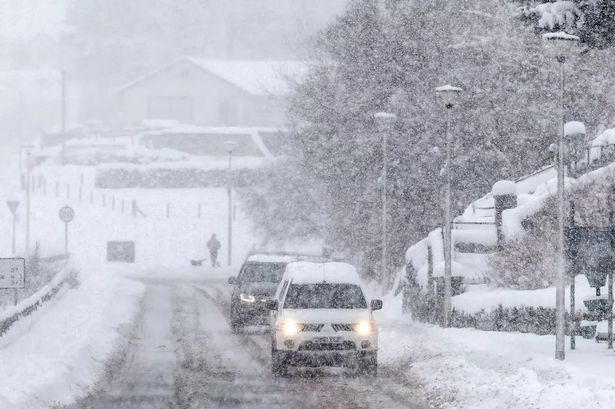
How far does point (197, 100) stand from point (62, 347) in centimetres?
7902

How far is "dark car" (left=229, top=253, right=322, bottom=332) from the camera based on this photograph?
2772 cm

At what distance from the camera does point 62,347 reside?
68.6 ft

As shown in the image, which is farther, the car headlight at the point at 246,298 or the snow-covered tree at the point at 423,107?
the snow-covered tree at the point at 423,107

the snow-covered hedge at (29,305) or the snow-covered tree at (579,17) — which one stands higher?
the snow-covered tree at (579,17)

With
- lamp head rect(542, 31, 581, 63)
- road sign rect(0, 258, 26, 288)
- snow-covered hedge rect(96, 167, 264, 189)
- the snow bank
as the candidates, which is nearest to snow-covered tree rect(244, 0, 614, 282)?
the snow bank

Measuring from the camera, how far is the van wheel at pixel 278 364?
19641 mm

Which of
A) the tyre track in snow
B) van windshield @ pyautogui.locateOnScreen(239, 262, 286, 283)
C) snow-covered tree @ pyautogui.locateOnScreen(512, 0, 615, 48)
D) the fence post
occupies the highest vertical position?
snow-covered tree @ pyautogui.locateOnScreen(512, 0, 615, 48)

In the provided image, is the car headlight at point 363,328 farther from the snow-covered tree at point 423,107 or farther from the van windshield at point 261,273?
the snow-covered tree at point 423,107

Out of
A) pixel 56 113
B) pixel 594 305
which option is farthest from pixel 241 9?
pixel 594 305

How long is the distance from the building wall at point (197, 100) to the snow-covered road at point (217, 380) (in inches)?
2754

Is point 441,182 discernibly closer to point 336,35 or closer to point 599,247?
point 336,35

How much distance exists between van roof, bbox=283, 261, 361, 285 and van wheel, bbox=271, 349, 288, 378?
1.86 meters

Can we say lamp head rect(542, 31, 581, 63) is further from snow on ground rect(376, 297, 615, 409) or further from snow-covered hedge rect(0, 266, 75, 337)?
snow-covered hedge rect(0, 266, 75, 337)

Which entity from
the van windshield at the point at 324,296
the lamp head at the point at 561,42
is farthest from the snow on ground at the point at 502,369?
the lamp head at the point at 561,42
